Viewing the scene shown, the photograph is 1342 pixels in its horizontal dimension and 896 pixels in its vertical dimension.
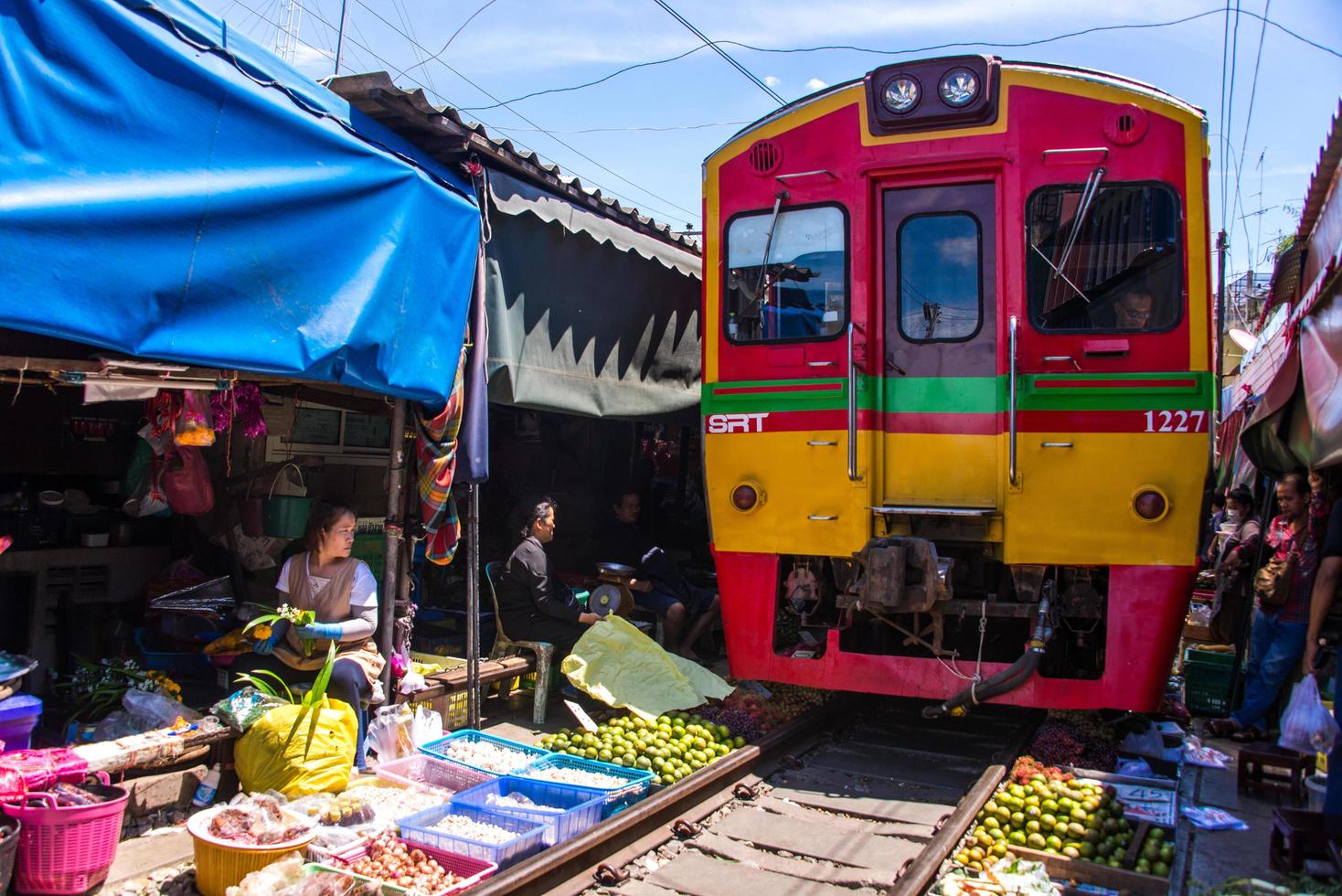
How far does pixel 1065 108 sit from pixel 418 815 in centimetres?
510

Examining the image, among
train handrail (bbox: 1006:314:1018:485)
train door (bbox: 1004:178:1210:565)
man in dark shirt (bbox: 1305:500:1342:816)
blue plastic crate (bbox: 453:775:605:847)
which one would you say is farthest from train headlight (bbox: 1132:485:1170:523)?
blue plastic crate (bbox: 453:775:605:847)

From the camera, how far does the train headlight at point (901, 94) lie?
6102 millimetres

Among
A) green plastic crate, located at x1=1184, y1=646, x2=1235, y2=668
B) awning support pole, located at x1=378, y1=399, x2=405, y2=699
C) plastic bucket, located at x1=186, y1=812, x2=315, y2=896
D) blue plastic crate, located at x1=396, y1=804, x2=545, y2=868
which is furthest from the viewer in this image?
green plastic crate, located at x1=1184, y1=646, x2=1235, y2=668

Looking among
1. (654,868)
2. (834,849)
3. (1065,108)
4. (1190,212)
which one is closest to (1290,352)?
(1190,212)

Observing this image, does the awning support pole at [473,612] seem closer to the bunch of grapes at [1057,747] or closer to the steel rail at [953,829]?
the steel rail at [953,829]

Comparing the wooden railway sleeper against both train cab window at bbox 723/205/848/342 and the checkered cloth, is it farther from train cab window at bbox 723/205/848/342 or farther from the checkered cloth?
train cab window at bbox 723/205/848/342

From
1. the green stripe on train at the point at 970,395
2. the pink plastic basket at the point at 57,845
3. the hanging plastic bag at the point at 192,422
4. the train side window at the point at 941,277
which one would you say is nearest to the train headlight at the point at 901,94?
the train side window at the point at 941,277

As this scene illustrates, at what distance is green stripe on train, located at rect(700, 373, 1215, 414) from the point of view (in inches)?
224

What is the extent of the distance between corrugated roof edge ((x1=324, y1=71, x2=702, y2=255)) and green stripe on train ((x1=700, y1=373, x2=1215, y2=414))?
1.86 m

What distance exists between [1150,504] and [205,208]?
4.91 meters

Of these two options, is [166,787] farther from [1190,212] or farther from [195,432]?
[1190,212]

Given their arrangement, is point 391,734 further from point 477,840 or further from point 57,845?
point 57,845

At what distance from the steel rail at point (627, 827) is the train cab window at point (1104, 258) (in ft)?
9.72

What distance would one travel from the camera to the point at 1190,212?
5.77 metres
